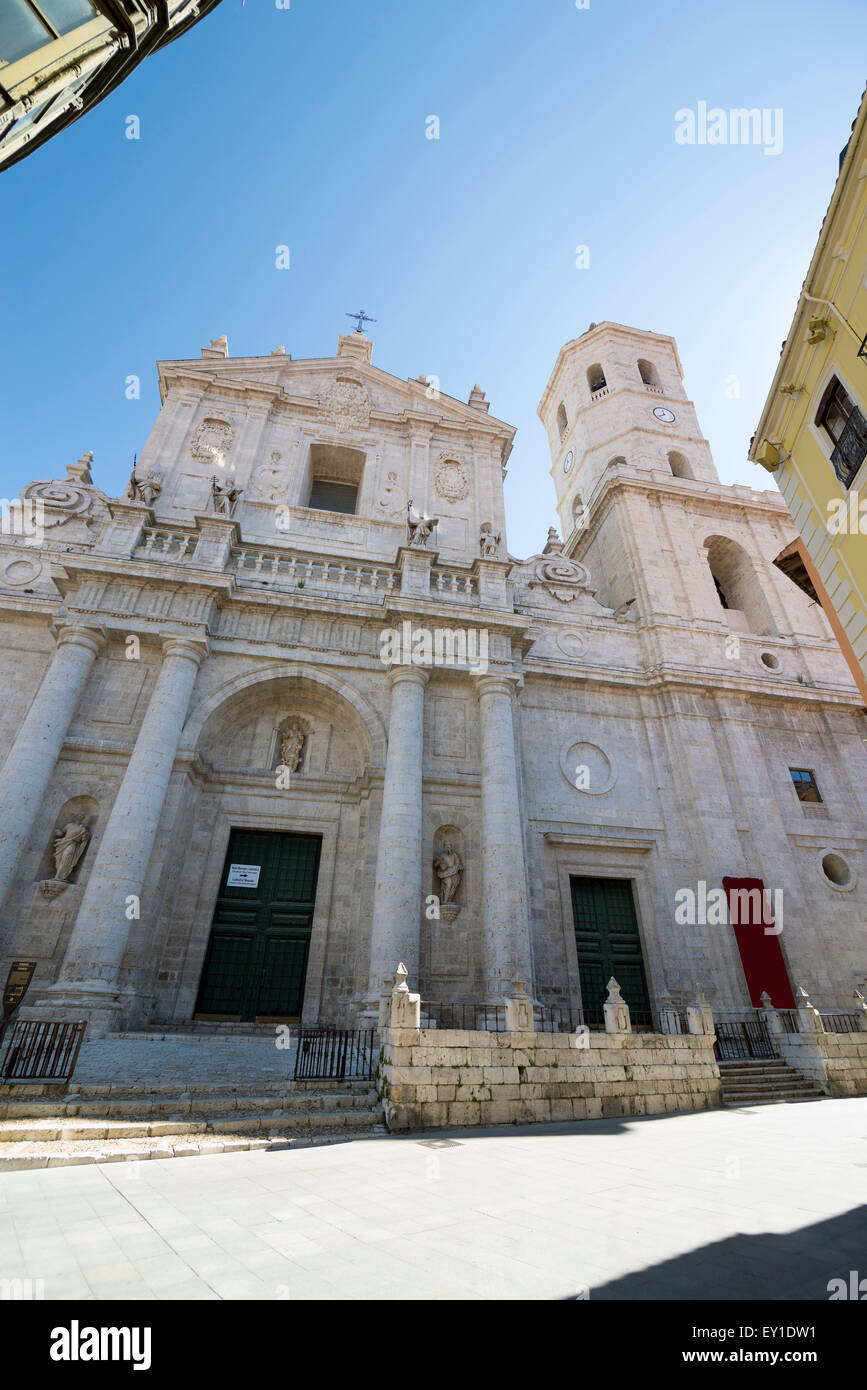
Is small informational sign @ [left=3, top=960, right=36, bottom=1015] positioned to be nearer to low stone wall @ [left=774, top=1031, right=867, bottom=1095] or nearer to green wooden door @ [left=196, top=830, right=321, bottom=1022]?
green wooden door @ [left=196, top=830, right=321, bottom=1022]

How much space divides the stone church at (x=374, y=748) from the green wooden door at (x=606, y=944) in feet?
0.22

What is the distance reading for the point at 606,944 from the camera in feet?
49.4

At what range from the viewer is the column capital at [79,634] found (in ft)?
46.1

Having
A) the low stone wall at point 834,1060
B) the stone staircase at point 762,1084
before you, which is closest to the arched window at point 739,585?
the low stone wall at point 834,1060

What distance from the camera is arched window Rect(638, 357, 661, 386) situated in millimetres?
29047

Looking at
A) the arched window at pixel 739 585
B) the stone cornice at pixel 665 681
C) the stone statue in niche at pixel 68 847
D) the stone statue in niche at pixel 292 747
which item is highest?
the arched window at pixel 739 585

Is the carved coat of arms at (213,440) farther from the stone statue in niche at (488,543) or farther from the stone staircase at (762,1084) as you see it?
the stone staircase at (762,1084)

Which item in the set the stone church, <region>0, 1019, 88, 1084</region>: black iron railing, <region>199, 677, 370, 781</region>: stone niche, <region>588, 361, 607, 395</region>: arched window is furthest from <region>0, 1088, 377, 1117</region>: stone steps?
<region>588, 361, 607, 395</region>: arched window

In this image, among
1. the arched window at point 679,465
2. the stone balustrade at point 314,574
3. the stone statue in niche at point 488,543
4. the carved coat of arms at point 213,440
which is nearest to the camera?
the stone balustrade at point 314,574

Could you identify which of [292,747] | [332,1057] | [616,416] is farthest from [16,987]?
[616,416]

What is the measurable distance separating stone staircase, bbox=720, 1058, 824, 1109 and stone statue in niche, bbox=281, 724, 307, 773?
1103cm

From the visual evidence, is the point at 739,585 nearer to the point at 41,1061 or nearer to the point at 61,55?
the point at 61,55
